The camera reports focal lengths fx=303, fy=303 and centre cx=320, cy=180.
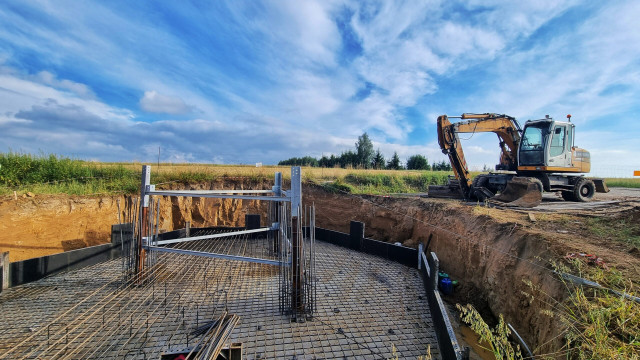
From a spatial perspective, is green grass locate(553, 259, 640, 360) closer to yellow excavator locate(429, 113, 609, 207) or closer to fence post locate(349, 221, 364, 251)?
fence post locate(349, 221, 364, 251)

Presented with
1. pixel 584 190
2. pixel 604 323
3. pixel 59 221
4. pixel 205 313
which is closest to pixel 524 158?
pixel 584 190

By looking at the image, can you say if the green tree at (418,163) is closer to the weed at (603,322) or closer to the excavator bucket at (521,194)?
the excavator bucket at (521,194)

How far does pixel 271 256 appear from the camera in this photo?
318 inches

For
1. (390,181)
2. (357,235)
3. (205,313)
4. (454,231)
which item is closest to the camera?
(205,313)

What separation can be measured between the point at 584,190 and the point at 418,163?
836 inches

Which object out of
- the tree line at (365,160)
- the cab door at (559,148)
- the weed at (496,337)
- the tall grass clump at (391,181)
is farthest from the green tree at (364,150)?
the weed at (496,337)

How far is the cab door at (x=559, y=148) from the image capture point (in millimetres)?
10211

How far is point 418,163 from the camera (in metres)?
32.4

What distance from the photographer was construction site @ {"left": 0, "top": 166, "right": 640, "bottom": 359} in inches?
156

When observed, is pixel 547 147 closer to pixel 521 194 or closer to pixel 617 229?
pixel 521 194

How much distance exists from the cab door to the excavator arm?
3.41 ft

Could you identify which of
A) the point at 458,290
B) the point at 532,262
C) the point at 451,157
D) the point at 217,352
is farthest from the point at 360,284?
the point at 451,157

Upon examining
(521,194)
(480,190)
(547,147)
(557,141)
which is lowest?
(521,194)

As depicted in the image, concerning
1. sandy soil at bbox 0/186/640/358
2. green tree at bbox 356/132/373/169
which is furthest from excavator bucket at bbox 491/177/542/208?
green tree at bbox 356/132/373/169
